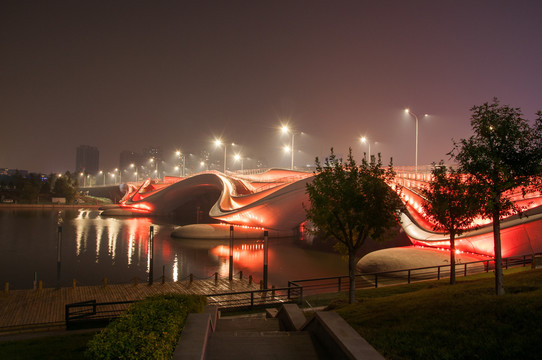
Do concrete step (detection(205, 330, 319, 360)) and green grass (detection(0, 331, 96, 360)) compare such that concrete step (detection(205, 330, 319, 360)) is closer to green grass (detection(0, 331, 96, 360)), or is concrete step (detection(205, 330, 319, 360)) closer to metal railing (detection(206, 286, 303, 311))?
green grass (detection(0, 331, 96, 360))

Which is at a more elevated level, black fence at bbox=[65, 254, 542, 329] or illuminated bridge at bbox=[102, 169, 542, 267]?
illuminated bridge at bbox=[102, 169, 542, 267]

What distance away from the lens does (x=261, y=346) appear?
5117mm

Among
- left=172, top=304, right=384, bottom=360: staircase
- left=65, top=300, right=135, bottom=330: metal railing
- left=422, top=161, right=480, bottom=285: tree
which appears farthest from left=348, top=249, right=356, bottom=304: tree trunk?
left=65, top=300, right=135, bottom=330: metal railing

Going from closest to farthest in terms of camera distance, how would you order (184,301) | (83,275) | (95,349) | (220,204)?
(95,349)
(184,301)
(83,275)
(220,204)

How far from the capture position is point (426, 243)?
2316 centimetres

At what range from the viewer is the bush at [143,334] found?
3988mm

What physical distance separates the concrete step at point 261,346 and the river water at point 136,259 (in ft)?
39.3

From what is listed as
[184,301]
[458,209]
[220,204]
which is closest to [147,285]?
[184,301]

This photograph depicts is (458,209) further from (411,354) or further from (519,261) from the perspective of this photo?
(411,354)

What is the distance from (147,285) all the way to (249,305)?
4895 mm

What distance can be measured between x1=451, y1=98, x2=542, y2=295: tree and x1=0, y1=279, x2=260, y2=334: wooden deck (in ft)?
30.7

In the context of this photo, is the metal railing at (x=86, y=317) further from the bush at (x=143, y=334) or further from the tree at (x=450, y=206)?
the tree at (x=450, y=206)

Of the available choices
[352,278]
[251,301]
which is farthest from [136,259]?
[352,278]

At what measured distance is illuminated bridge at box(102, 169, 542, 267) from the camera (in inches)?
699
